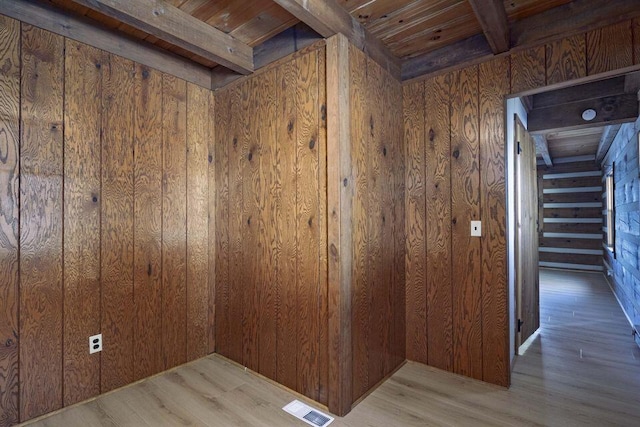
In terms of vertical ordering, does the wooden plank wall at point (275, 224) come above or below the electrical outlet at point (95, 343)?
above

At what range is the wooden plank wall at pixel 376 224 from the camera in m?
2.04

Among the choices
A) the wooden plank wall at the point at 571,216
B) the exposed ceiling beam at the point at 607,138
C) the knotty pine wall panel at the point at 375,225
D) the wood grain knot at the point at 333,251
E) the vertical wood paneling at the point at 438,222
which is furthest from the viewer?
the wooden plank wall at the point at 571,216

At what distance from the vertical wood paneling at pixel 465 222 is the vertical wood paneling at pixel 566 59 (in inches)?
17.3

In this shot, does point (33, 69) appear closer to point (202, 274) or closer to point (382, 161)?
point (202, 274)

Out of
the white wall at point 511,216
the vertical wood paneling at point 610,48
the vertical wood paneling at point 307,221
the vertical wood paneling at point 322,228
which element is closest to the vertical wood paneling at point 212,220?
the vertical wood paneling at point 307,221

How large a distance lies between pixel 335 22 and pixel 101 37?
62.1 inches

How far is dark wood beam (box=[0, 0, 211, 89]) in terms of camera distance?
1.83m

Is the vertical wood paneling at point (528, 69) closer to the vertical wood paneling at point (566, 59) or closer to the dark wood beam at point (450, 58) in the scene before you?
the vertical wood paneling at point (566, 59)

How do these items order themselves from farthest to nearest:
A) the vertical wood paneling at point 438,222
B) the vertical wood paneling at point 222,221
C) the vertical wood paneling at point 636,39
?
the vertical wood paneling at point 222,221
the vertical wood paneling at point 438,222
the vertical wood paneling at point 636,39

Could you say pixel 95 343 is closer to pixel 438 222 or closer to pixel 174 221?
pixel 174 221

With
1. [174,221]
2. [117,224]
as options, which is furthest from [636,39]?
[117,224]

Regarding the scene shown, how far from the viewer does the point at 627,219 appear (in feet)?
12.0

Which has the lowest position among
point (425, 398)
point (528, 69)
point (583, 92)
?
point (425, 398)

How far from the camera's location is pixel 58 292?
194 cm
